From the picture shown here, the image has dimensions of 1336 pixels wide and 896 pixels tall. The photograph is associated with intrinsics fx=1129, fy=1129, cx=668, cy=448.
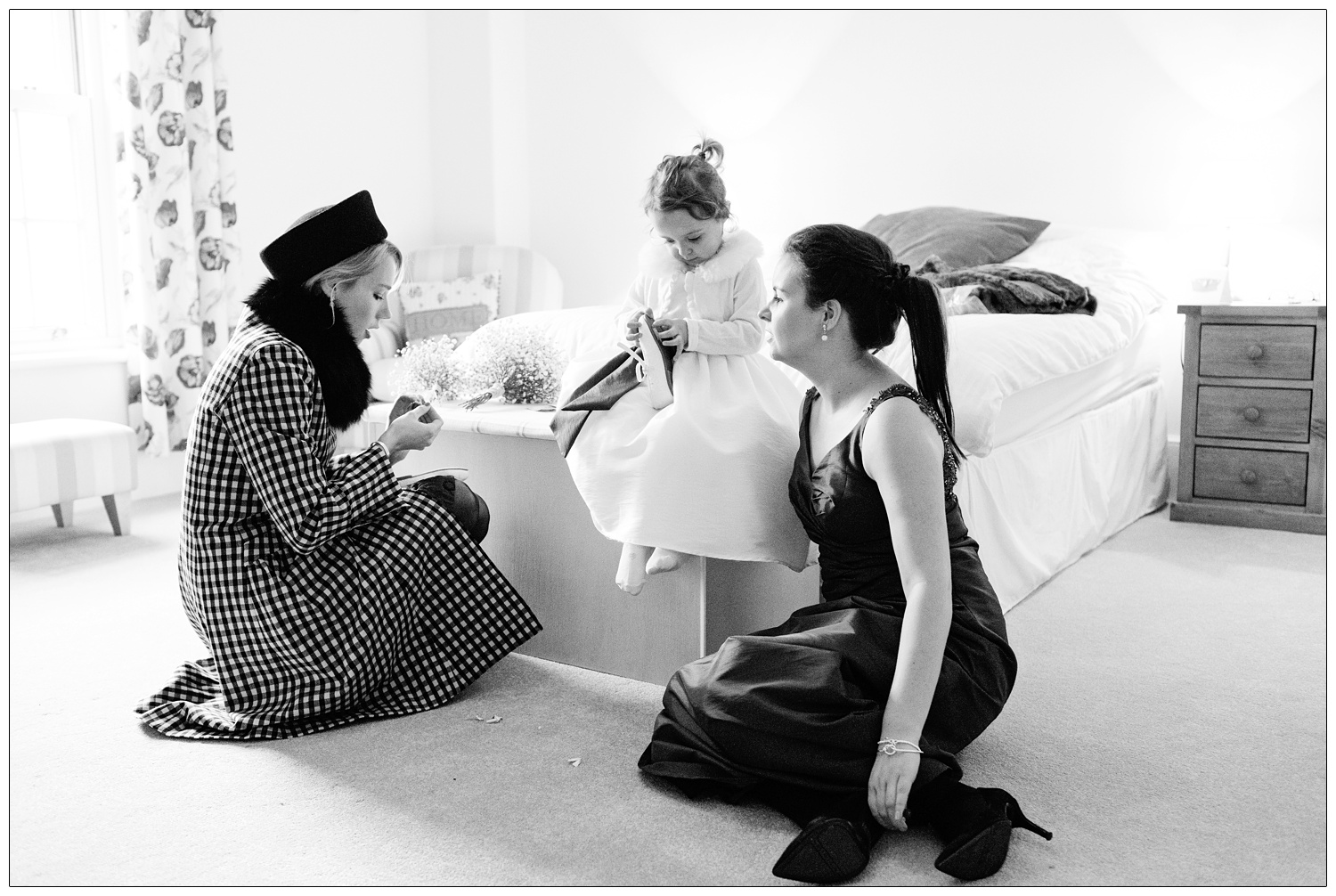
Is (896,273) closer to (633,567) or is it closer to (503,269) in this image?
(633,567)

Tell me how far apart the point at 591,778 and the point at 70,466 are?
7.85ft

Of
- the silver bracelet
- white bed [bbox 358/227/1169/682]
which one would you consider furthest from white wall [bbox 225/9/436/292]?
the silver bracelet

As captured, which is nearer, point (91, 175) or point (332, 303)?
point (332, 303)

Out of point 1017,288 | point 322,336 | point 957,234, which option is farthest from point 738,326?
point 957,234

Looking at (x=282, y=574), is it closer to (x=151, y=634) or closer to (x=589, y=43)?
(x=151, y=634)

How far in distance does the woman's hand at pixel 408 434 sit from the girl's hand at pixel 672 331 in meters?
0.41

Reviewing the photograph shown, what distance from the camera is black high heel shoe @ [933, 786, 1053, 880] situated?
1.39 meters

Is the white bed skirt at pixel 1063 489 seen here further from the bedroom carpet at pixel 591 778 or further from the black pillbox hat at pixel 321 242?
the black pillbox hat at pixel 321 242

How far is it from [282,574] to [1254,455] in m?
2.82

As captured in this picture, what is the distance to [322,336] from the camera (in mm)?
1869

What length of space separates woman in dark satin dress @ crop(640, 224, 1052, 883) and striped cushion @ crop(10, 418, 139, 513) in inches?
95.9

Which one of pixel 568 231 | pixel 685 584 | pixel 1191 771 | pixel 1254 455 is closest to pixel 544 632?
pixel 685 584

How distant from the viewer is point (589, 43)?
16.7ft

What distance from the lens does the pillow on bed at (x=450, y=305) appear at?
467 cm
